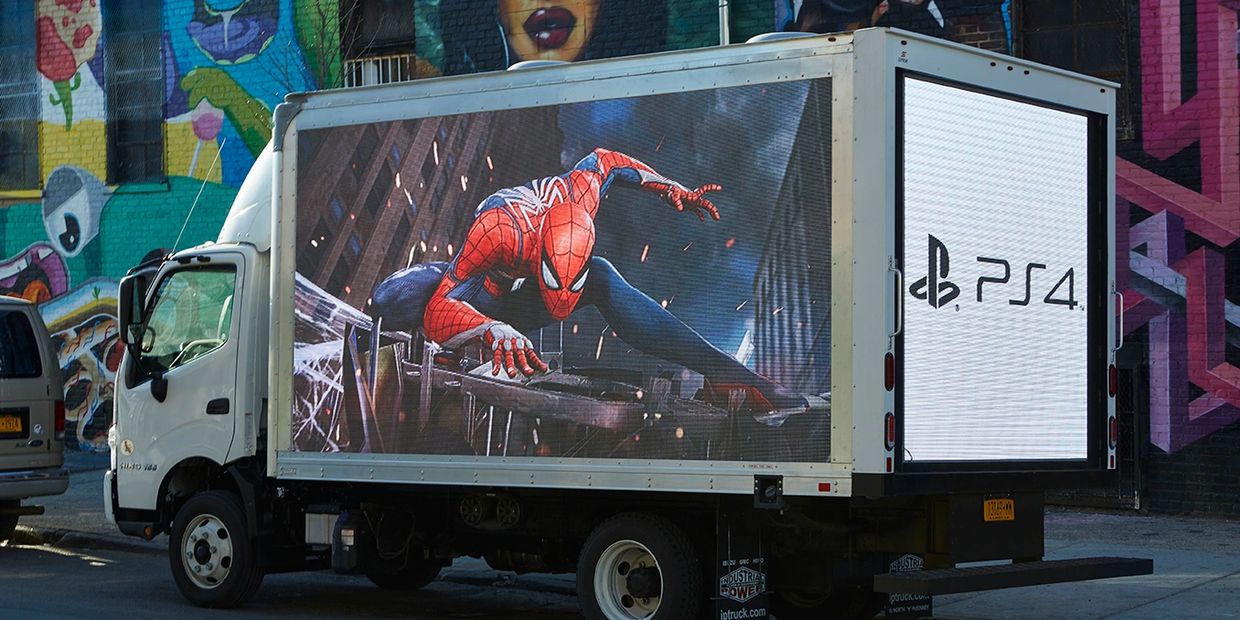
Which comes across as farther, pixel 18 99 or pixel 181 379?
pixel 18 99

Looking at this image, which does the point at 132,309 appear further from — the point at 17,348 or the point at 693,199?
the point at 693,199

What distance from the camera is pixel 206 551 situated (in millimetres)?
10703

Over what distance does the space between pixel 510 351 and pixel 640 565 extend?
1.36 m

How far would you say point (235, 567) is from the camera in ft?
34.4

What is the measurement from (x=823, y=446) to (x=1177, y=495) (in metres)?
7.27

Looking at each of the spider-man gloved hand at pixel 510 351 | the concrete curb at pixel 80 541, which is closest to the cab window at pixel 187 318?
the spider-man gloved hand at pixel 510 351

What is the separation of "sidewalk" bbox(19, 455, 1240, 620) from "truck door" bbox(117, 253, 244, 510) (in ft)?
7.95

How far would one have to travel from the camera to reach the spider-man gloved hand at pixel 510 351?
918 centimetres

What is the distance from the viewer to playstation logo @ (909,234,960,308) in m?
8.38

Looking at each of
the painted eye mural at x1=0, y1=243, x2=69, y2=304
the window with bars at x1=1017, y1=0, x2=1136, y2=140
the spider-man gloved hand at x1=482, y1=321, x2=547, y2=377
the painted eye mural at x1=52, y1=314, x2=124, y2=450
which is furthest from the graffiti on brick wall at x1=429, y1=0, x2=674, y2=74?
the spider-man gloved hand at x1=482, y1=321, x2=547, y2=377

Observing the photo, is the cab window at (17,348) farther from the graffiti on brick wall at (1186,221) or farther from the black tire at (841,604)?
the graffiti on brick wall at (1186,221)

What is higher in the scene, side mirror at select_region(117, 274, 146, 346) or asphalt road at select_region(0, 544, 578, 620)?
side mirror at select_region(117, 274, 146, 346)

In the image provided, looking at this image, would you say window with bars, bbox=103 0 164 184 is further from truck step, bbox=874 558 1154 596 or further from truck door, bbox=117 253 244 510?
truck step, bbox=874 558 1154 596

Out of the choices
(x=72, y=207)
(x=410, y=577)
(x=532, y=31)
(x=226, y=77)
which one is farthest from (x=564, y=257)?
(x=72, y=207)
